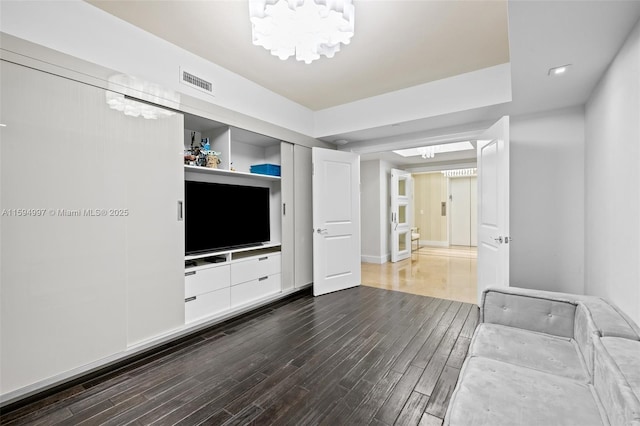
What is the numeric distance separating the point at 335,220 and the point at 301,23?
2776mm

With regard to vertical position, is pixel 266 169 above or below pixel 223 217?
above

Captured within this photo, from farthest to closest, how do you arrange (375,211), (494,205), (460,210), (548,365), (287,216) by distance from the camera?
(460,210), (375,211), (287,216), (494,205), (548,365)

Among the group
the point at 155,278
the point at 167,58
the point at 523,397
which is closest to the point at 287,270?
the point at 155,278

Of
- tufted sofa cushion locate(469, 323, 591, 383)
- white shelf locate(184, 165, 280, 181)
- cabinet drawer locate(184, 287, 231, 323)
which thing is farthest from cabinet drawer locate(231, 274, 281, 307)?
tufted sofa cushion locate(469, 323, 591, 383)

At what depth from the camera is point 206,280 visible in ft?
9.56

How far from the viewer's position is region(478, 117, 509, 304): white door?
9.11 ft

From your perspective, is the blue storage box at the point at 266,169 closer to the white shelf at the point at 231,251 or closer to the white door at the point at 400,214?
the white shelf at the point at 231,251

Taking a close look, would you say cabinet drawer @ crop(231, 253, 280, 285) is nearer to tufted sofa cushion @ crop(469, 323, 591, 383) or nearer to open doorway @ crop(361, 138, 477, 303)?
open doorway @ crop(361, 138, 477, 303)

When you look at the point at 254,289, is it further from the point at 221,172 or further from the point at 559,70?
the point at 559,70

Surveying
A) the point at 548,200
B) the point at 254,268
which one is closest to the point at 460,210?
the point at 548,200

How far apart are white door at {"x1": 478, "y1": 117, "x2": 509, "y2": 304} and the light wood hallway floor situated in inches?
31.8

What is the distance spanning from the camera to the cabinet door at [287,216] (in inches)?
152

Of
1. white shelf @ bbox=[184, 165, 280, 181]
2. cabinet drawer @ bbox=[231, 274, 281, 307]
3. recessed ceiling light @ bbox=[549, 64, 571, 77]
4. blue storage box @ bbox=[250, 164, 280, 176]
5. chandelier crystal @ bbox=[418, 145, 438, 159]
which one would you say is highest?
chandelier crystal @ bbox=[418, 145, 438, 159]

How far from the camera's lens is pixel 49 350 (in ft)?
6.20
